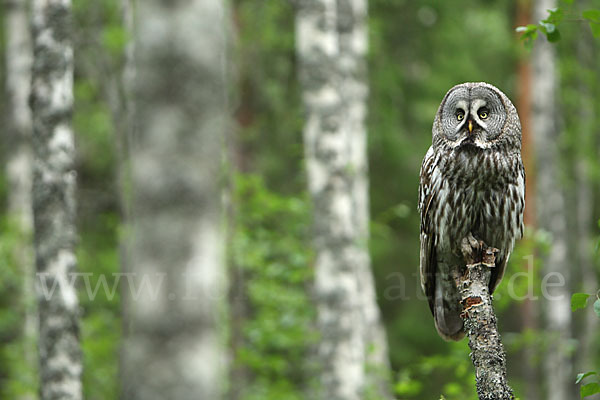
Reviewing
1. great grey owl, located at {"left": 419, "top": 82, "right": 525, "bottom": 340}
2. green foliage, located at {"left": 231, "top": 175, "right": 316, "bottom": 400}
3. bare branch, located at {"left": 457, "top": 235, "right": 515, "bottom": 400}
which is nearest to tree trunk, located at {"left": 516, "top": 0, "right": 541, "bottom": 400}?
green foliage, located at {"left": 231, "top": 175, "right": 316, "bottom": 400}

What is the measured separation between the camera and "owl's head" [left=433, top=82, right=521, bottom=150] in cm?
421

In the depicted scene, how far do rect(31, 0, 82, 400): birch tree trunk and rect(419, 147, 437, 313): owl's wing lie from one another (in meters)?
2.18

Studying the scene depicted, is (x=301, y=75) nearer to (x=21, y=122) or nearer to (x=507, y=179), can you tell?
(x=507, y=179)

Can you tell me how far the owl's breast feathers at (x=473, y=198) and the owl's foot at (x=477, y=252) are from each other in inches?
4.4

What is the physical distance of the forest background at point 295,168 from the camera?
974 cm

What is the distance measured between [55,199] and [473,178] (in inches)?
102

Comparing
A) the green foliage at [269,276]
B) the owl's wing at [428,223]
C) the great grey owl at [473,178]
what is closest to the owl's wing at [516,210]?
the great grey owl at [473,178]

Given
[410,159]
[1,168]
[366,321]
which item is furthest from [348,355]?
[1,168]

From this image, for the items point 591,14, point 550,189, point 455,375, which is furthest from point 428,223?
point 550,189

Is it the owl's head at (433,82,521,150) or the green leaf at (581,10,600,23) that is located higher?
the green leaf at (581,10,600,23)

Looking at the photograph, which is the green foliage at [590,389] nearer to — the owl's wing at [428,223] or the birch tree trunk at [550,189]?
the owl's wing at [428,223]

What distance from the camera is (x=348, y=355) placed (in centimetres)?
693

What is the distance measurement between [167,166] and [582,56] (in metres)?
14.8

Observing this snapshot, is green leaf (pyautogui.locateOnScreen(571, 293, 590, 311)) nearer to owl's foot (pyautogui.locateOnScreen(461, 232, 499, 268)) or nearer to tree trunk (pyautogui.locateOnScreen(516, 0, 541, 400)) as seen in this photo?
owl's foot (pyautogui.locateOnScreen(461, 232, 499, 268))
